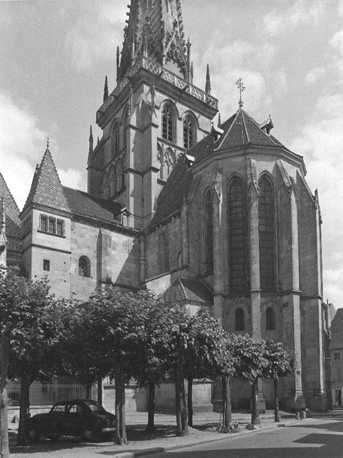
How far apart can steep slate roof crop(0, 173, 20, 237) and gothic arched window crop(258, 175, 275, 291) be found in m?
18.7

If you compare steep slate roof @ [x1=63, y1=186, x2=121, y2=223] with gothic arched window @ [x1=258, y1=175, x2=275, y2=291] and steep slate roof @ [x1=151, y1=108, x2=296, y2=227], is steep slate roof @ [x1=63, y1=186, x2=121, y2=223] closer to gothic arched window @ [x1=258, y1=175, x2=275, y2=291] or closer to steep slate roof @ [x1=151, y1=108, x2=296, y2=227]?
steep slate roof @ [x1=151, y1=108, x2=296, y2=227]

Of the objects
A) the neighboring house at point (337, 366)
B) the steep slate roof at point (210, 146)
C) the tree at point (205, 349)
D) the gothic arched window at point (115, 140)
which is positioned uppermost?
the gothic arched window at point (115, 140)

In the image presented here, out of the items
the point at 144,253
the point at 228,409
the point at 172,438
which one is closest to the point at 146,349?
the point at 172,438

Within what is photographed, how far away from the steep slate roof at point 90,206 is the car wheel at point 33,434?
2621 centimetres

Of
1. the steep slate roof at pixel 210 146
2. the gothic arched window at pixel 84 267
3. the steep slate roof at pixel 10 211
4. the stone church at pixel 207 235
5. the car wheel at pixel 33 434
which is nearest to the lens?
the car wheel at pixel 33 434

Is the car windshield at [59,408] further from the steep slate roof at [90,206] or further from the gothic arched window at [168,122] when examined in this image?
the gothic arched window at [168,122]

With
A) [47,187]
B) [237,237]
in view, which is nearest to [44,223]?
[47,187]

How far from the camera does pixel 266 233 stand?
40875mm

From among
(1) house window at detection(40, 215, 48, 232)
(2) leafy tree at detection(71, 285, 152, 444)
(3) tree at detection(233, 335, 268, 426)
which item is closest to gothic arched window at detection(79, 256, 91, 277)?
(1) house window at detection(40, 215, 48, 232)

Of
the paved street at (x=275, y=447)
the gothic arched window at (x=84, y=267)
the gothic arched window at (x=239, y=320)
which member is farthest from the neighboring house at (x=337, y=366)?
the paved street at (x=275, y=447)

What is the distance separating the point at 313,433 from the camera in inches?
888

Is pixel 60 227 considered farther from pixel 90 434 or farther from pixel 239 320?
pixel 90 434

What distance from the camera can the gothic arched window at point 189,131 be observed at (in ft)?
197

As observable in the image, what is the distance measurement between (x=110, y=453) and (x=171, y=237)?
1186 inches
